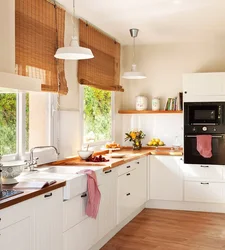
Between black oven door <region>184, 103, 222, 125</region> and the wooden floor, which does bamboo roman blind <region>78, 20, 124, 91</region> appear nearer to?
black oven door <region>184, 103, 222, 125</region>

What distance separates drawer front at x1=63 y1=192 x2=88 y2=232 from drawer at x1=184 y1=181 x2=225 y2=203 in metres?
2.38

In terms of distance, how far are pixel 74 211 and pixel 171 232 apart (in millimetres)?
1646

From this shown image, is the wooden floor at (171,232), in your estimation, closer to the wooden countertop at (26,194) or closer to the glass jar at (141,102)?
the wooden countertop at (26,194)

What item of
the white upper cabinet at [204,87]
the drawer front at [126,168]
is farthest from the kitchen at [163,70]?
the drawer front at [126,168]

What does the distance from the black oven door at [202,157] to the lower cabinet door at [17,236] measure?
331 cm

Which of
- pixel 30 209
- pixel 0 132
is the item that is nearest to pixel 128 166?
pixel 0 132

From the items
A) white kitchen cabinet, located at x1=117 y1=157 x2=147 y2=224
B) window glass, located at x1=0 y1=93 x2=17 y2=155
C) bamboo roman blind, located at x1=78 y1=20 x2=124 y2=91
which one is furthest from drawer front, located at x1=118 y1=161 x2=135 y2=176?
window glass, located at x1=0 y1=93 x2=17 y2=155

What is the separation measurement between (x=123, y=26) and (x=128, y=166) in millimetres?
1802

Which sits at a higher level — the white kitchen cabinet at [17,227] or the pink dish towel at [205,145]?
the pink dish towel at [205,145]

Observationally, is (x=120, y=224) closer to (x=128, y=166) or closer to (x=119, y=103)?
(x=128, y=166)

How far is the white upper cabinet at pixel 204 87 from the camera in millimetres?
5398

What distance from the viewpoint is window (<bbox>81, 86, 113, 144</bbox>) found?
512 cm

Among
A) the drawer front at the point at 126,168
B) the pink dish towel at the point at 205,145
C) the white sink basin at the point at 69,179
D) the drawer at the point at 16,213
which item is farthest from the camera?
the pink dish towel at the point at 205,145

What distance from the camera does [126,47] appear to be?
6398 mm
